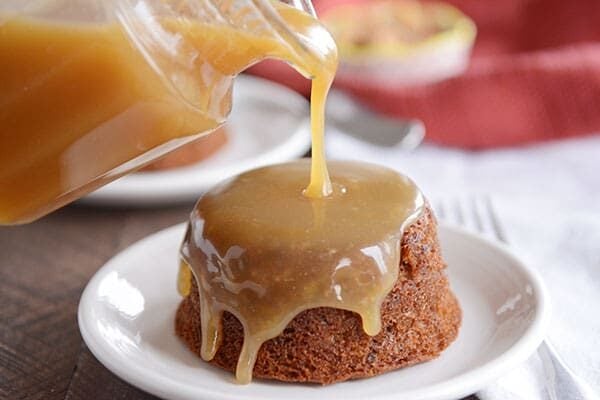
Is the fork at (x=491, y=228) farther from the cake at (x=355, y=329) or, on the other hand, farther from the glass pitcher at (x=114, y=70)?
the glass pitcher at (x=114, y=70)

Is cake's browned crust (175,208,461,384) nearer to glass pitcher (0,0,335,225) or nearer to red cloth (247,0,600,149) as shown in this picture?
glass pitcher (0,0,335,225)

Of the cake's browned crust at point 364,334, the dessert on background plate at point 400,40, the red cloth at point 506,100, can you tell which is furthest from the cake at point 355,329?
the dessert on background plate at point 400,40

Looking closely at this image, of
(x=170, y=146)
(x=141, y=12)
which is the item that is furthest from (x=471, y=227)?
(x=141, y=12)

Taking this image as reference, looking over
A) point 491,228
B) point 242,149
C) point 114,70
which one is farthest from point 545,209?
point 114,70

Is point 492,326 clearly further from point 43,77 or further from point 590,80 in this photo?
point 590,80

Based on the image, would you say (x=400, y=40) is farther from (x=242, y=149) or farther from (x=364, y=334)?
(x=364, y=334)

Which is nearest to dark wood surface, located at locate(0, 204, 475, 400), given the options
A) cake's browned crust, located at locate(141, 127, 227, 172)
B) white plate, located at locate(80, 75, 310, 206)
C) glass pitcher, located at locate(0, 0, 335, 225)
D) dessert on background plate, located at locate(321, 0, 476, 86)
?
white plate, located at locate(80, 75, 310, 206)
